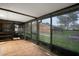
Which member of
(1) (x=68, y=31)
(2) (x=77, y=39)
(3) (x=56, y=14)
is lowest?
(2) (x=77, y=39)

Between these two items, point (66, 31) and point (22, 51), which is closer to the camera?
point (66, 31)

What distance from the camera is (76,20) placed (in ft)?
9.13

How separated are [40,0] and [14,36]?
260 inches

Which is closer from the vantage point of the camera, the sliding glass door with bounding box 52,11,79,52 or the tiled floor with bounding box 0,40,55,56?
the sliding glass door with bounding box 52,11,79,52

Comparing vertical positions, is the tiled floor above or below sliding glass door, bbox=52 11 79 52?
below

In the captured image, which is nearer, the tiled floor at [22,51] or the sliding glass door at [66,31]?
the sliding glass door at [66,31]

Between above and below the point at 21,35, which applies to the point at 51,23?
above

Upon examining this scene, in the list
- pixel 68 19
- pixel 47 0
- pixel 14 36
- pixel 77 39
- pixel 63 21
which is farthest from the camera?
pixel 14 36

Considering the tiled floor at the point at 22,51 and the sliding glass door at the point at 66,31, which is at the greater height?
the sliding glass door at the point at 66,31

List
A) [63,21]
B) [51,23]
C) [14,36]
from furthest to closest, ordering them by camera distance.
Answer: [14,36]
[51,23]
[63,21]

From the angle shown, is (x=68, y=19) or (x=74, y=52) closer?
(x=74, y=52)

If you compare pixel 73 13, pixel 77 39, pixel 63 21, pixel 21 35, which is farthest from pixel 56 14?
pixel 21 35

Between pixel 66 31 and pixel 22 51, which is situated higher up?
pixel 66 31

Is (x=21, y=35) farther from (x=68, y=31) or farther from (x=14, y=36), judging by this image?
(x=68, y=31)
